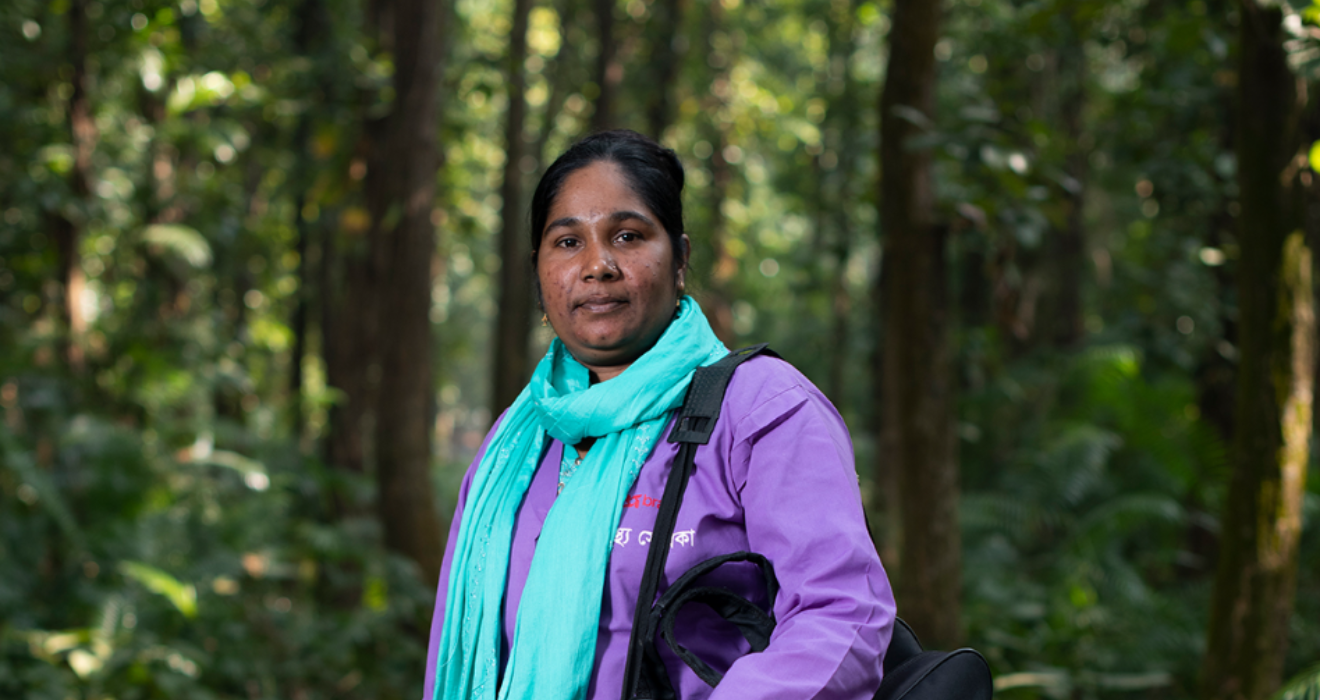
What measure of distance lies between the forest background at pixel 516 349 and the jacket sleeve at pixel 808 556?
2.21 feet

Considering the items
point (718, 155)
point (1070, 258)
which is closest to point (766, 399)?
point (718, 155)

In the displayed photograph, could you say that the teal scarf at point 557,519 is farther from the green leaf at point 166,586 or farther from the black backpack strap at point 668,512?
the green leaf at point 166,586

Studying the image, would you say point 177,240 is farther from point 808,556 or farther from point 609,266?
point 808,556

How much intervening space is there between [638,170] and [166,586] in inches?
203

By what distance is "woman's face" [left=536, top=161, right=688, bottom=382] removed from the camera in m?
1.86

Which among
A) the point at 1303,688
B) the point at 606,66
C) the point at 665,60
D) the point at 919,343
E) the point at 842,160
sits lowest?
the point at 1303,688

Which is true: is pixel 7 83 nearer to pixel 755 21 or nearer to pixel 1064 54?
pixel 1064 54

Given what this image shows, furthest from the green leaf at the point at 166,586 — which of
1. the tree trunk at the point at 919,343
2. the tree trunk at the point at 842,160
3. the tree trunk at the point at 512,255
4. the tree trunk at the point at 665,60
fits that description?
the tree trunk at the point at 665,60

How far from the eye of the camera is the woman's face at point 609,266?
1858mm

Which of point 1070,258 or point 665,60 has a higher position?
point 665,60

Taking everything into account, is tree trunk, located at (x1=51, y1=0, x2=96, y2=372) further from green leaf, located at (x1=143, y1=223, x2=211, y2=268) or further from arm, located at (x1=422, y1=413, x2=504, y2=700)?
arm, located at (x1=422, y1=413, x2=504, y2=700)

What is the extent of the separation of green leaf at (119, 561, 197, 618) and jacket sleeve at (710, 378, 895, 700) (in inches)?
208

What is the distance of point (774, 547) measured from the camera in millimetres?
1545

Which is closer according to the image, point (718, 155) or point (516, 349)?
point (516, 349)
